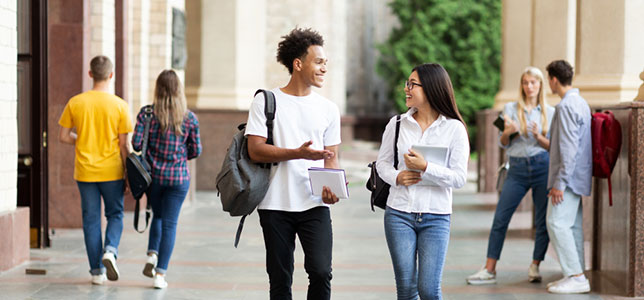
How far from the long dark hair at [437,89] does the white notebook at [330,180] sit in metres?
0.65

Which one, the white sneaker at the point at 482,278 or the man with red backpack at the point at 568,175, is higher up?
the man with red backpack at the point at 568,175

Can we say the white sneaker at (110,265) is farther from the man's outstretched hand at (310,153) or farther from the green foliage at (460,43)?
the green foliage at (460,43)

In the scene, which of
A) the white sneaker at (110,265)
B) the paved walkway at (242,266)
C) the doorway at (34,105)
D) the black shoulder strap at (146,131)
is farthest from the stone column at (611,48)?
the doorway at (34,105)

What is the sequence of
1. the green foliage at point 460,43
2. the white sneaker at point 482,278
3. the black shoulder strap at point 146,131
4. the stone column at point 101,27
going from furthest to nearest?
the green foliage at point 460,43 → the stone column at point 101,27 → the white sneaker at point 482,278 → the black shoulder strap at point 146,131

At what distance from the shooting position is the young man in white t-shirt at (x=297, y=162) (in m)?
5.13

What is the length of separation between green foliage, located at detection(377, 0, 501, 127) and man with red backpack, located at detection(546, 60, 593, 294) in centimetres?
3220

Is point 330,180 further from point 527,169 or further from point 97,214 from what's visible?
point 527,169

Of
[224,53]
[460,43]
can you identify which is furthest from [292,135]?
[460,43]

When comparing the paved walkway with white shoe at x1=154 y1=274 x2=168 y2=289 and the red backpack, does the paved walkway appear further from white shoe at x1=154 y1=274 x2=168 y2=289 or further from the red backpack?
the red backpack

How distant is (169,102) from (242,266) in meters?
2.15

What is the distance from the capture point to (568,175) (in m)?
7.55

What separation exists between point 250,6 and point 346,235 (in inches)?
299

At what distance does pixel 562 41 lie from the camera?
14.0 meters

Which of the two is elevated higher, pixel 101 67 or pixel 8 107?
pixel 101 67
